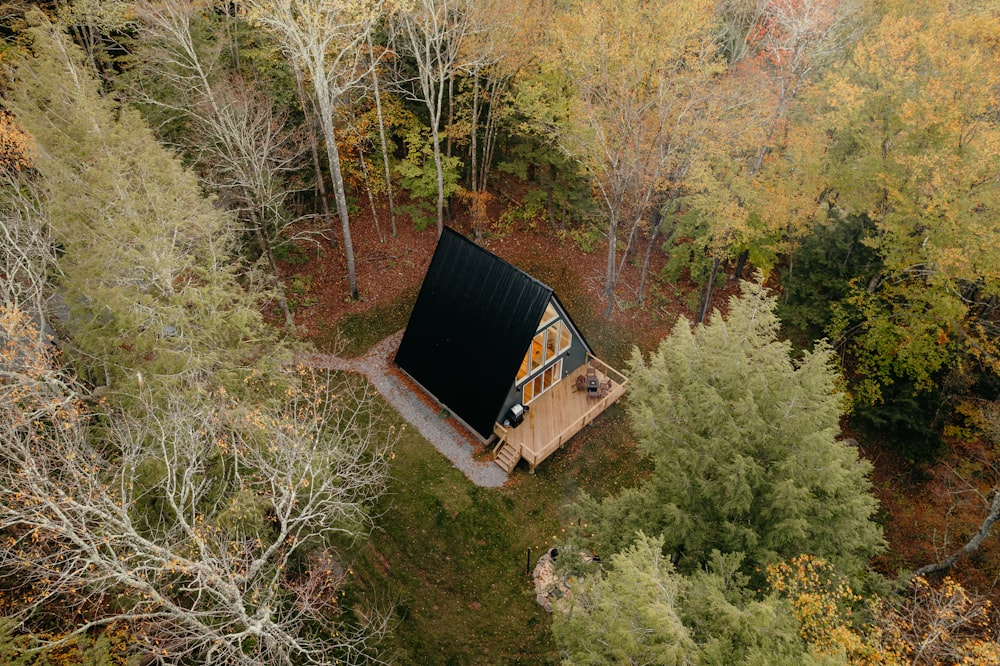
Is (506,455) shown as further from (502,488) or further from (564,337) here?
(564,337)

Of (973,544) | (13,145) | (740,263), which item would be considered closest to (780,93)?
(740,263)

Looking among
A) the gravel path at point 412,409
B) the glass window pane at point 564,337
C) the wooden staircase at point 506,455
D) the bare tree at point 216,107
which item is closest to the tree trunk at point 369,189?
the bare tree at point 216,107

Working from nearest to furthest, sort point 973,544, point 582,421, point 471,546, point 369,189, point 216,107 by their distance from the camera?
point 973,544, point 471,546, point 216,107, point 582,421, point 369,189

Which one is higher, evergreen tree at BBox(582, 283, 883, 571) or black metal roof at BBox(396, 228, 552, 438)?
evergreen tree at BBox(582, 283, 883, 571)

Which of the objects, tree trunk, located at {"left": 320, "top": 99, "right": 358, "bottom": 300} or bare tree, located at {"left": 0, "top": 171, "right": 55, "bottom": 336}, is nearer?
bare tree, located at {"left": 0, "top": 171, "right": 55, "bottom": 336}

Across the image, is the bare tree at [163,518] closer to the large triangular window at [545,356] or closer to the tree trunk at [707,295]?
the large triangular window at [545,356]

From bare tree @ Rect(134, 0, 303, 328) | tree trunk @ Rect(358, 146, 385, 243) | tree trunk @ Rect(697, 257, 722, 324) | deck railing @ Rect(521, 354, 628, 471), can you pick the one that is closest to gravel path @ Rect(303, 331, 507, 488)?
deck railing @ Rect(521, 354, 628, 471)

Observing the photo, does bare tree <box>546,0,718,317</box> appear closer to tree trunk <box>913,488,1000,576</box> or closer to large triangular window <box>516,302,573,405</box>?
large triangular window <box>516,302,573,405</box>
